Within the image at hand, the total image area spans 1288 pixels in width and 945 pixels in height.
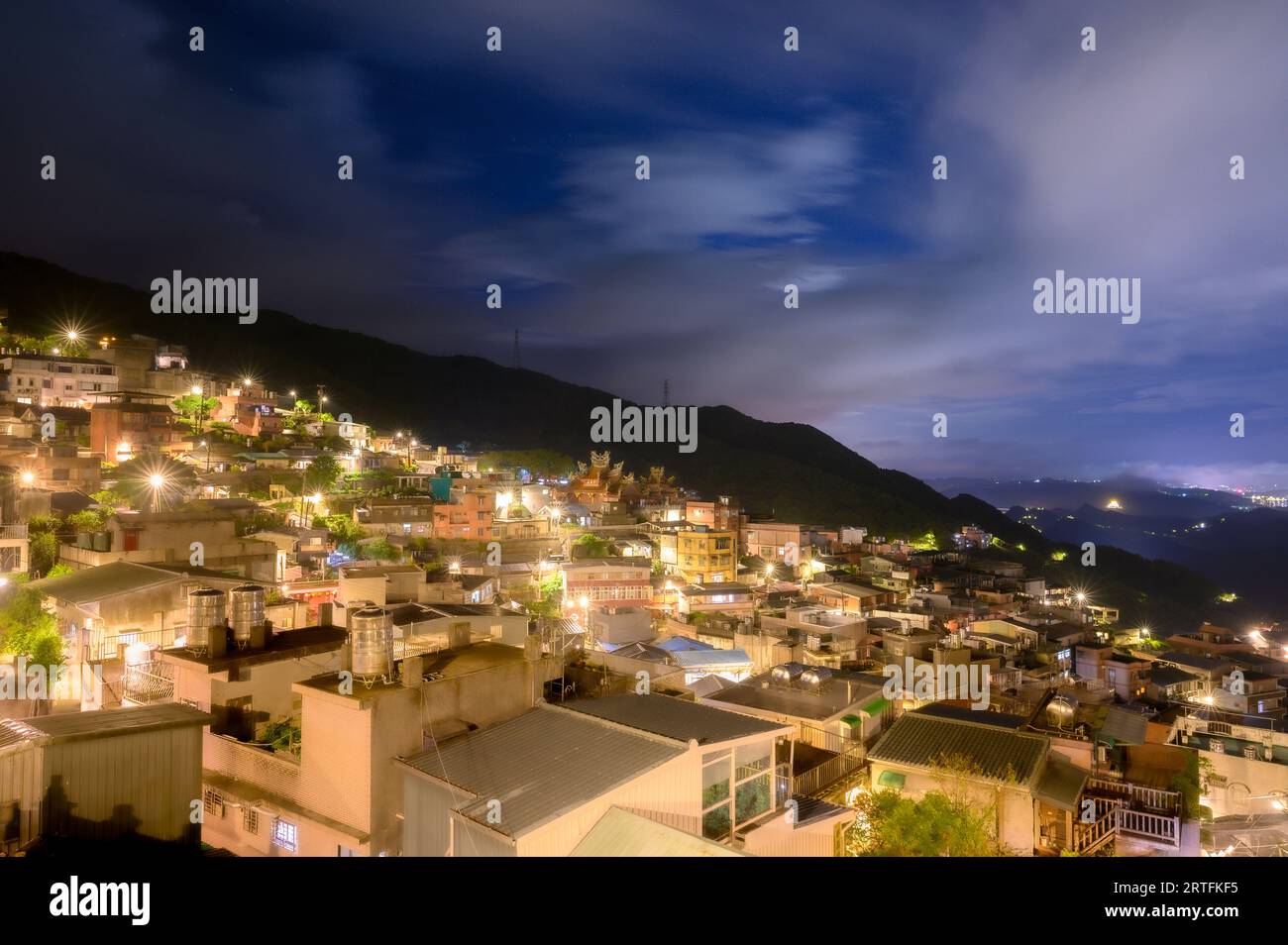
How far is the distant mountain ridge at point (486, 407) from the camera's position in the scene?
198ft

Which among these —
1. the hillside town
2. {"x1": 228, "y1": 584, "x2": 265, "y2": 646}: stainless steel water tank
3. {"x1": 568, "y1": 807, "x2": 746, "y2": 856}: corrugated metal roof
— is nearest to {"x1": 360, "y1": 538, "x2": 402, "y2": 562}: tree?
the hillside town

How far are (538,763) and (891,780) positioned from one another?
561 centimetres

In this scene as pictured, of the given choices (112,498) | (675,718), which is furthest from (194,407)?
(675,718)

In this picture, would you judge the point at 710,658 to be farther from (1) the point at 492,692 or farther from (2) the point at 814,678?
(1) the point at 492,692

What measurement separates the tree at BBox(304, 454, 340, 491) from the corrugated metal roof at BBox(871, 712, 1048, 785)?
76.1 feet

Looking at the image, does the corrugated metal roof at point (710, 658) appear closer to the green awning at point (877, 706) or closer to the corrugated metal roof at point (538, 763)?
the green awning at point (877, 706)

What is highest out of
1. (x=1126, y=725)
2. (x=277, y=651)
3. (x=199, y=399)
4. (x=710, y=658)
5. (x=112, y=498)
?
(x=199, y=399)

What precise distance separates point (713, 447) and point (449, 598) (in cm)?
6334

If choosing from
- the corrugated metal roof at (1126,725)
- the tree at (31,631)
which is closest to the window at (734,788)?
the tree at (31,631)

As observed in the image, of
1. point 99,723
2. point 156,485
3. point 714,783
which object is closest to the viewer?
point 99,723

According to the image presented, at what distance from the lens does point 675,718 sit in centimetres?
680

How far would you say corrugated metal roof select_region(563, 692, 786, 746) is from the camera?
626 cm
